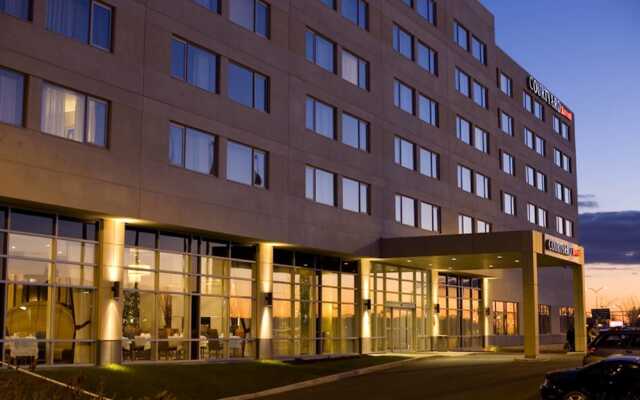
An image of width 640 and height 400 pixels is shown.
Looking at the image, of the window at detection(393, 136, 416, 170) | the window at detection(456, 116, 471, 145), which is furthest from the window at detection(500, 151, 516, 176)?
the window at detection(393, 136, 416, 170)

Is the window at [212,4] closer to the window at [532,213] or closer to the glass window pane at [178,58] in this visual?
the glass window pane at [178,58]

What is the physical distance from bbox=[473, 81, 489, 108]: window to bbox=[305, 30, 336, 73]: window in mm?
19131

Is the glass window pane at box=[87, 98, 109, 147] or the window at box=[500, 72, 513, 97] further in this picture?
the window at box=[500, 72, 513, 97]

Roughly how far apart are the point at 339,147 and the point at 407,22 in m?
11.7

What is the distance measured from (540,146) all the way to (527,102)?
15.1ft

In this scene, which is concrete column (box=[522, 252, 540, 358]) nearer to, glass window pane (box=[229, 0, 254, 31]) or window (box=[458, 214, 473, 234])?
window (box=[458, 214, 473, 234])

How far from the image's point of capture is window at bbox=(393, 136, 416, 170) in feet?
161

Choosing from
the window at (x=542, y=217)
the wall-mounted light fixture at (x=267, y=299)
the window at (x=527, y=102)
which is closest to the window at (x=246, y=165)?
the wall-mounted light fixture at (x=267, y=299)

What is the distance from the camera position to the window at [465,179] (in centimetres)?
5697

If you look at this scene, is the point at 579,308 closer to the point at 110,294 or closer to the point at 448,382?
the point at 448,382

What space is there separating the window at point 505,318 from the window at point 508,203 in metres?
6.61

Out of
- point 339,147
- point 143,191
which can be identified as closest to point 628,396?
point 143,191

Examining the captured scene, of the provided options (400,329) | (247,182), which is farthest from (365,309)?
(247,182)

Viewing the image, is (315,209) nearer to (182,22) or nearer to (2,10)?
(182,22)
